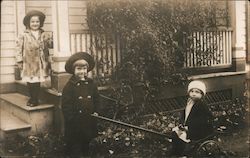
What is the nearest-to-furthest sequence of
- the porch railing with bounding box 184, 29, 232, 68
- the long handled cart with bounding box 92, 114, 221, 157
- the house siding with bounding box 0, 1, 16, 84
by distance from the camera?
the house siding with bounding box 0, 1, 16, 84, the long handled cart with bounding box 92, 114, 221, 157, the porch railing with bounding box 184, 29, 232, 68

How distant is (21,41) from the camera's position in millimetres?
3273

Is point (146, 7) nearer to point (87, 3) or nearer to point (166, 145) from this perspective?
point (87, 3)

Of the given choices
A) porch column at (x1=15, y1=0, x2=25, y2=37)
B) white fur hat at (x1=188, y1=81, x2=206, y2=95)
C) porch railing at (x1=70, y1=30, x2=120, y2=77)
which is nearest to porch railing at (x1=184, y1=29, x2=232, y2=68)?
white fur hat at (x1=188, y1=81, x2=206, y2=95)

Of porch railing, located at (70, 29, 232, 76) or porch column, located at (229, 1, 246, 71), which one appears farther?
porch column, located at (229, 1, 246, 71)

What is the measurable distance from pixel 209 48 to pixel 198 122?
3.07ft

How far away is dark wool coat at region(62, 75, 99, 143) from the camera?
3.17 metres

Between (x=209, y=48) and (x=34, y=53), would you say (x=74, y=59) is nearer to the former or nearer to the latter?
(x=34, y=53)

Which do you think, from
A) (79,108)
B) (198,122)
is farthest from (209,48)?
(79,108)

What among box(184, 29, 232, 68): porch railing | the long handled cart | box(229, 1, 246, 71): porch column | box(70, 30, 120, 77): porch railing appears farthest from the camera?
box(184, 29, 232, 68): porch railing

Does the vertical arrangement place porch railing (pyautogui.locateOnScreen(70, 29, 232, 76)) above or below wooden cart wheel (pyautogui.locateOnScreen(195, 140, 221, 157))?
above

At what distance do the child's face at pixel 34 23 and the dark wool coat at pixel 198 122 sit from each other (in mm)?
1615

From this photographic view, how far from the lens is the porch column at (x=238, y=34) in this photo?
355cm

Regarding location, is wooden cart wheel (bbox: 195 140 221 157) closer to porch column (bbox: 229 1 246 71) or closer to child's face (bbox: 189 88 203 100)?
child's face (bbox: 189 88 203 100)

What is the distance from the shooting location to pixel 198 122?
10.7 ft
